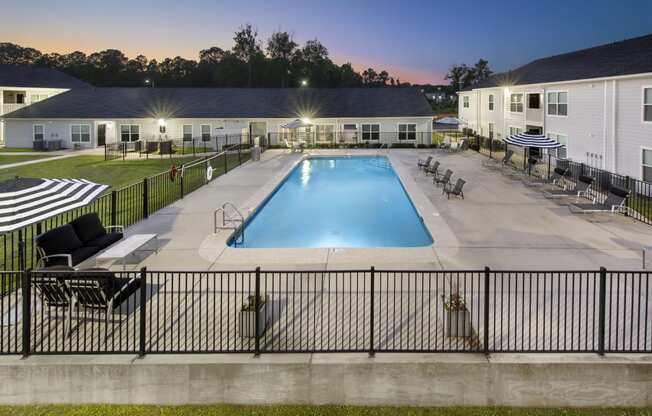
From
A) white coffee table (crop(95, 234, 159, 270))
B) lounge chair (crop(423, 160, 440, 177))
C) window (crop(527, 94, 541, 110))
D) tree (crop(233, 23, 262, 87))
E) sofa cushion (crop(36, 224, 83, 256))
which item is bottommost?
white coffee table (crop(95, 234, 159, 270))

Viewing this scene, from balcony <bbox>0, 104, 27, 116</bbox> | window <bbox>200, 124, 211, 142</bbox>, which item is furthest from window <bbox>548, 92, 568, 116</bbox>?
balcony <bbox>0, 104, 27, 116</bbox>

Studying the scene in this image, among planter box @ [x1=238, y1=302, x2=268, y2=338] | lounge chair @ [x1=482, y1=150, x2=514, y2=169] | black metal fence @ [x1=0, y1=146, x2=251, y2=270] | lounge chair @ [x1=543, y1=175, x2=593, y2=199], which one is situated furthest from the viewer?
lounge chair @ [x1=482, y1=150, x2=514, y2=169]

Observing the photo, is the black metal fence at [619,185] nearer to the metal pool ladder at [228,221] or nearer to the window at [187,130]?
the metal pool ladder at [228,221]

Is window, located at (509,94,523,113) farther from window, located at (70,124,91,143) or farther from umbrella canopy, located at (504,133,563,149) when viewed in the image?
window, located at (70,124,91,143)

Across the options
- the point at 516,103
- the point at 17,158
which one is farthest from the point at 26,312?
the point at 516,103

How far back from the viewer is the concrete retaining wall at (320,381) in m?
6.41

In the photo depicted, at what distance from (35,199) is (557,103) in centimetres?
2763

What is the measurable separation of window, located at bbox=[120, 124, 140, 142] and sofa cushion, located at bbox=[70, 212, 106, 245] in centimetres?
3477

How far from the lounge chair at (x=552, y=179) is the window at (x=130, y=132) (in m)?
31.9

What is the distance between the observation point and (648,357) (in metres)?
6.54

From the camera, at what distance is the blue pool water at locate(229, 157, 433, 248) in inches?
619

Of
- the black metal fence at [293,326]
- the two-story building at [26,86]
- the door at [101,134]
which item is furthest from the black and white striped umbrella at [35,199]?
the two-story building at [26,86]

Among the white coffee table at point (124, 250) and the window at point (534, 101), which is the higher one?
the window at point (534, 101)

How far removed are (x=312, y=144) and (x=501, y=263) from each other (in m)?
32.2
